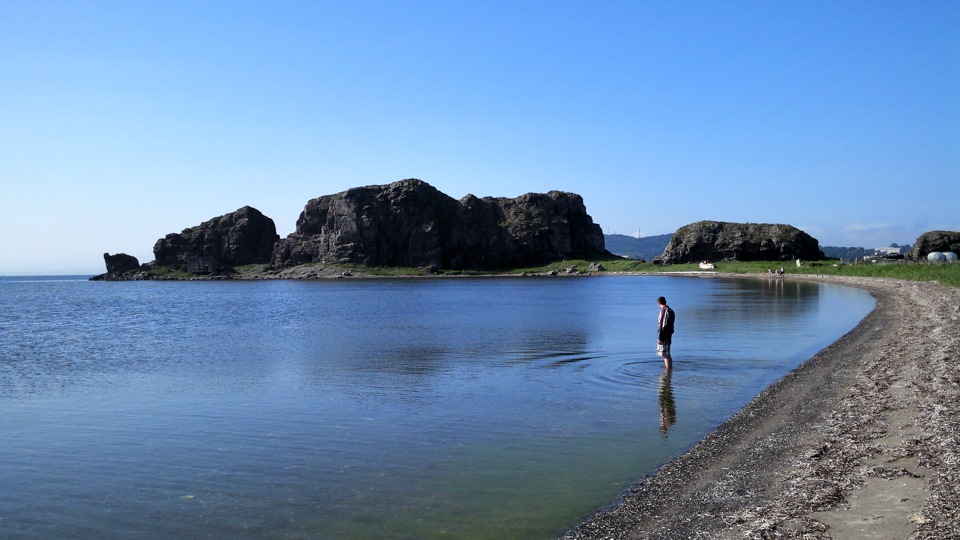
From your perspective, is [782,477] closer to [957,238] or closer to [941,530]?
[941,530]

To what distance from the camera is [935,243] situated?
5571 inches

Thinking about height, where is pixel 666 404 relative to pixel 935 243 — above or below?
below

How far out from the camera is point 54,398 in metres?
24.4

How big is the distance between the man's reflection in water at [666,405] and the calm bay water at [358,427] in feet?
0.30

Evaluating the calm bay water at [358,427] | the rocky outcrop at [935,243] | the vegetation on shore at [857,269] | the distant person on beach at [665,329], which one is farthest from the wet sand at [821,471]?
the rocky outcrop at [935,243]

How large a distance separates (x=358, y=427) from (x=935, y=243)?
155261 millimetres

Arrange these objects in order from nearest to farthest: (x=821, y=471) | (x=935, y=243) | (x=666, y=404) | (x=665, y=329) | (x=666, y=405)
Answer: (x=821, y=471), (x=666, y=405), (x=666, y=404), (x=665, y=329), (x=935, y=243)

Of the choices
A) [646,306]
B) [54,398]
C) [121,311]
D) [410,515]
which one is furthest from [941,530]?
[121,311]

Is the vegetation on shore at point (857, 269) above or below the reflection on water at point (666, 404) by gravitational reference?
above

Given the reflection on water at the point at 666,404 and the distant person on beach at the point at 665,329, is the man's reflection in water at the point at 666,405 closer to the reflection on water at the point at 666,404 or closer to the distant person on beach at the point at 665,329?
the reflection on water at the point at 666,404

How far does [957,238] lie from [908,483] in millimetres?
156862

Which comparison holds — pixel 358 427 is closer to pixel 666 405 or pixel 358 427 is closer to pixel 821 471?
pixel 666 405

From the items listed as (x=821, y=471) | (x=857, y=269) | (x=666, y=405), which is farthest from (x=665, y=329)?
(x=857, y=269)

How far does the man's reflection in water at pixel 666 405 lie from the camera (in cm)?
1835
